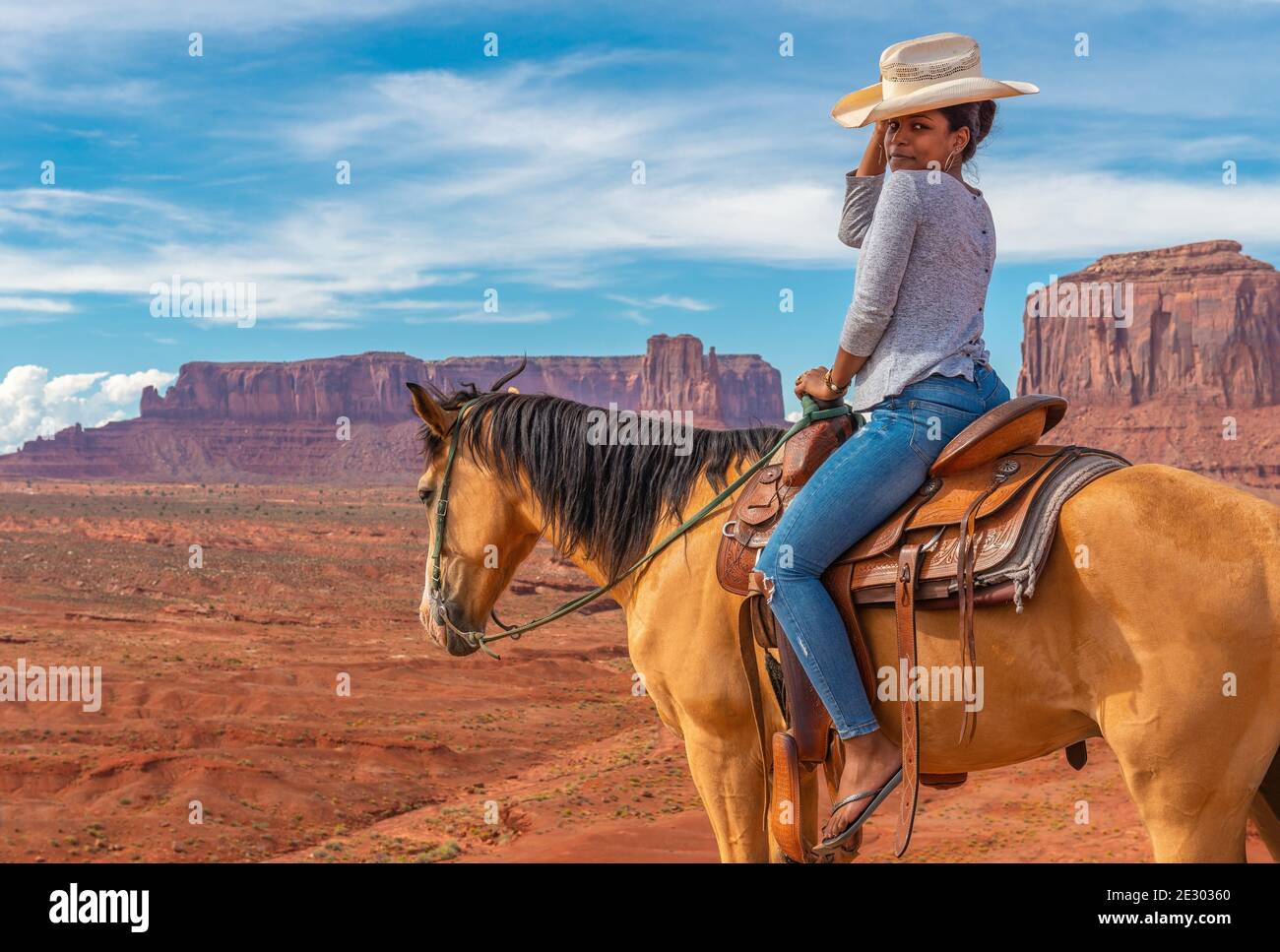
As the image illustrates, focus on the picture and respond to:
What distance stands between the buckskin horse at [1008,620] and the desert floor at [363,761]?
20.7 feet

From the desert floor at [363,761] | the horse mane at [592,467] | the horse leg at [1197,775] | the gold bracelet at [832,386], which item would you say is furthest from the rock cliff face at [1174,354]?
the horse leg at [1197,775]

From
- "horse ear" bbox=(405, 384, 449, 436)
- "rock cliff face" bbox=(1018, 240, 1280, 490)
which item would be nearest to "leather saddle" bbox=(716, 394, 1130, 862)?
"horse ear" bbox=(405, 384, 449, 436)

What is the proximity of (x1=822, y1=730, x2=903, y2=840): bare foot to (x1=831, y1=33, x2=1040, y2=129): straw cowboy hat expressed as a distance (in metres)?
2.24

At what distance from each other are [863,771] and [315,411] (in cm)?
18978

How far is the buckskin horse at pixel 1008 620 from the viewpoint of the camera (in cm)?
324

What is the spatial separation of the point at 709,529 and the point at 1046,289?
13764cm

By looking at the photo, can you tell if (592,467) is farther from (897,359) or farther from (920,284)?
(920,284)

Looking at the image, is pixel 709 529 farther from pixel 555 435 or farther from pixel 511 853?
pixel 511 853

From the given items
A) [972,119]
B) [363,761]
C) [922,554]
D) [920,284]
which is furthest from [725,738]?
[363,761]

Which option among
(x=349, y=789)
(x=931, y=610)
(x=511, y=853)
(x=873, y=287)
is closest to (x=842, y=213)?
(x=873, y=287)

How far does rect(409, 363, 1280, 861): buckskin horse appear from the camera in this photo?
3.24 m

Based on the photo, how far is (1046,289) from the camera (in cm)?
13050

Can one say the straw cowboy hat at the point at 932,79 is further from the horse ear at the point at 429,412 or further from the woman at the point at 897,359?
the horse ear at the point at 429,412

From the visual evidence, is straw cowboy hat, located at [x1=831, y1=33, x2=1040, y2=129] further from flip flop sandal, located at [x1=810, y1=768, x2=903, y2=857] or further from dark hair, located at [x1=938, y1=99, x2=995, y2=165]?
flip flop sandal, located at [x1=810, y1=768, x2=903, y2=857]
